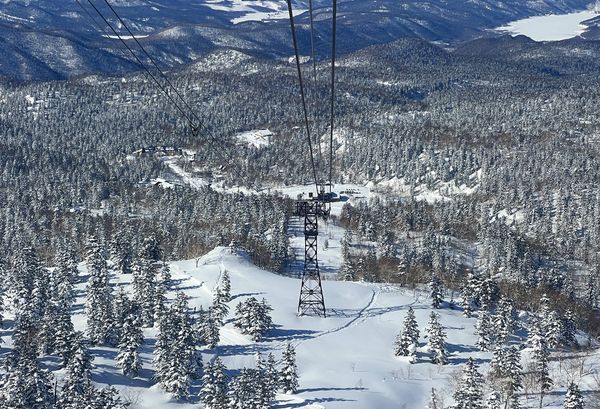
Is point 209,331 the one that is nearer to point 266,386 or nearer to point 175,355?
point 175,355

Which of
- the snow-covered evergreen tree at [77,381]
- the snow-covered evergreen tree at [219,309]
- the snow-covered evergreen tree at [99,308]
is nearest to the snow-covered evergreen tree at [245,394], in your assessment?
the snow-covered evergreen tree at [77,381]

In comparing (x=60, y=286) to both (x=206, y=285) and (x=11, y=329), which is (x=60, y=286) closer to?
(x=11, y=329)

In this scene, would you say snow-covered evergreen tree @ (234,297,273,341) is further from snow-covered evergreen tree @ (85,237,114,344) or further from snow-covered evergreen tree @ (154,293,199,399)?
snow-covered evergreen tree @ (85,237,114,344)

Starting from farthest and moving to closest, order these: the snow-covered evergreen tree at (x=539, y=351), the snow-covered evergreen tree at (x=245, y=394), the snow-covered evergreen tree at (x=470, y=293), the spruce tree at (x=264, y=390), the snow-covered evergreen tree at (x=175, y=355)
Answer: the snow-covered evergreen tree at (x=470, y=293) → the snow-covered evergreen tree at (x=539, y=351) → the snow-covered evergreen tree at (x=175, y=355) → the spruce tree at (x=264, y=390) → the snow-covered evergreen tree at (x=245, y=394)

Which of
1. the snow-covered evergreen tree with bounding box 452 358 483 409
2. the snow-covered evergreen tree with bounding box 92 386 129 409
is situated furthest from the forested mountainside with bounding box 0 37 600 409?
the snow-covered evergreen tree with bounding box 92 386 129 409

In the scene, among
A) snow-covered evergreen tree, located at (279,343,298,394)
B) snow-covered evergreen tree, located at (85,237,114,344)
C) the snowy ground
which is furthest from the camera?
snow-covered evergreen tree, located at (85,237,114,344)

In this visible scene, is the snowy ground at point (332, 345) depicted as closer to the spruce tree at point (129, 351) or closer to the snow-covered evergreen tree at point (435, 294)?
the spruce tree at point (129, 351)

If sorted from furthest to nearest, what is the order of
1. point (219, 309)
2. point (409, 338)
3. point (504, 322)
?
point (219, 309) → point (504, 322) → point (409, 338)

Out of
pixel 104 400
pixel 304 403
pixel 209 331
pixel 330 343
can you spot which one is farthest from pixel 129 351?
pixel 330 343

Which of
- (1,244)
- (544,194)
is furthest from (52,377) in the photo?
(544,194)

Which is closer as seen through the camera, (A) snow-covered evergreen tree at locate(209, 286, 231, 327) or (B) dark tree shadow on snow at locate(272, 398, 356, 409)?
(B) dark tree shadow on snow at locate(272, 398, 356, 409)
